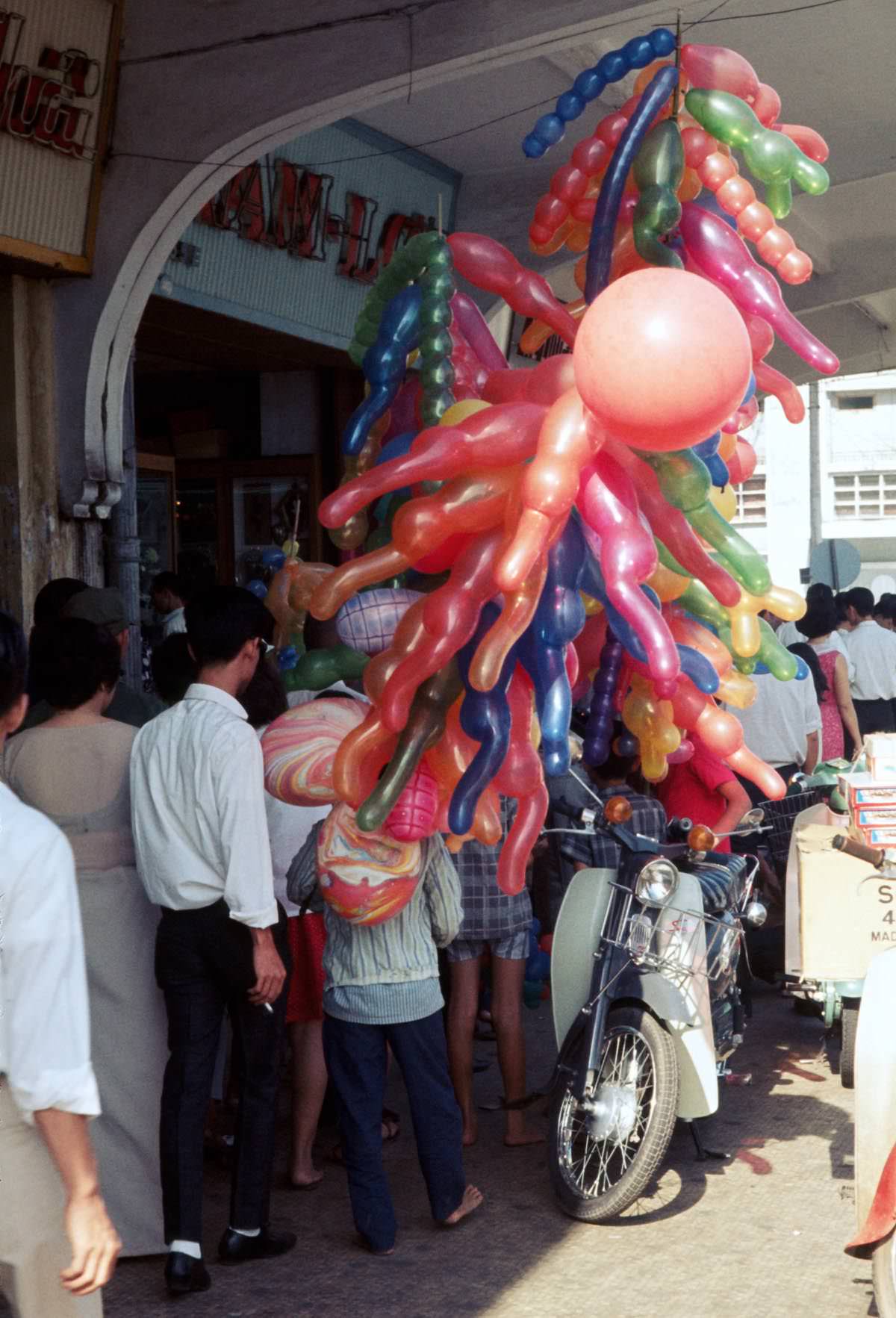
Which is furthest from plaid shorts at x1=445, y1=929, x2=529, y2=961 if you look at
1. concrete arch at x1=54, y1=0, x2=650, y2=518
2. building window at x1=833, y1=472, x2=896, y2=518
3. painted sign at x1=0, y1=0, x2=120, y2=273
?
building window at x1=833, y1=472, x2=896, y2=518

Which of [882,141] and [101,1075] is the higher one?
[882,141]

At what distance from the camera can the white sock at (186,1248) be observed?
4297 millimetres

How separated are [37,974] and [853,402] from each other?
41845mm

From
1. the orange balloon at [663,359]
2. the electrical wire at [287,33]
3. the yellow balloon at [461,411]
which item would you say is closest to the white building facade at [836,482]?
the electrical wire at [287,33]

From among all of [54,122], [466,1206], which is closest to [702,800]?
[466,1206]

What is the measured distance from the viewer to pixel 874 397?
41719 millimetres

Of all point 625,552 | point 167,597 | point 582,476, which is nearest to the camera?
point 625,552

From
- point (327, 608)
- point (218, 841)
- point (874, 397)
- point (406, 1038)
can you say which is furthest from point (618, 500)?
point (874, 397)

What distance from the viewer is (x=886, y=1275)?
12.2 ft

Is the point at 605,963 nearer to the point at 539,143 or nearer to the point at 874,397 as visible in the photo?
the point at 539,143

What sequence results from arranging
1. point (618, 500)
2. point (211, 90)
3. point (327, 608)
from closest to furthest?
1. point (618, 500)
2. point (327, 608)
3. point (211, 90)

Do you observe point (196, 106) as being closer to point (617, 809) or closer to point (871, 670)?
point (617, 809)

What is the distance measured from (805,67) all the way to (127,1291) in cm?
782

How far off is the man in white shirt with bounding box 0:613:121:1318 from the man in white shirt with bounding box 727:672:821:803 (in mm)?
5336
